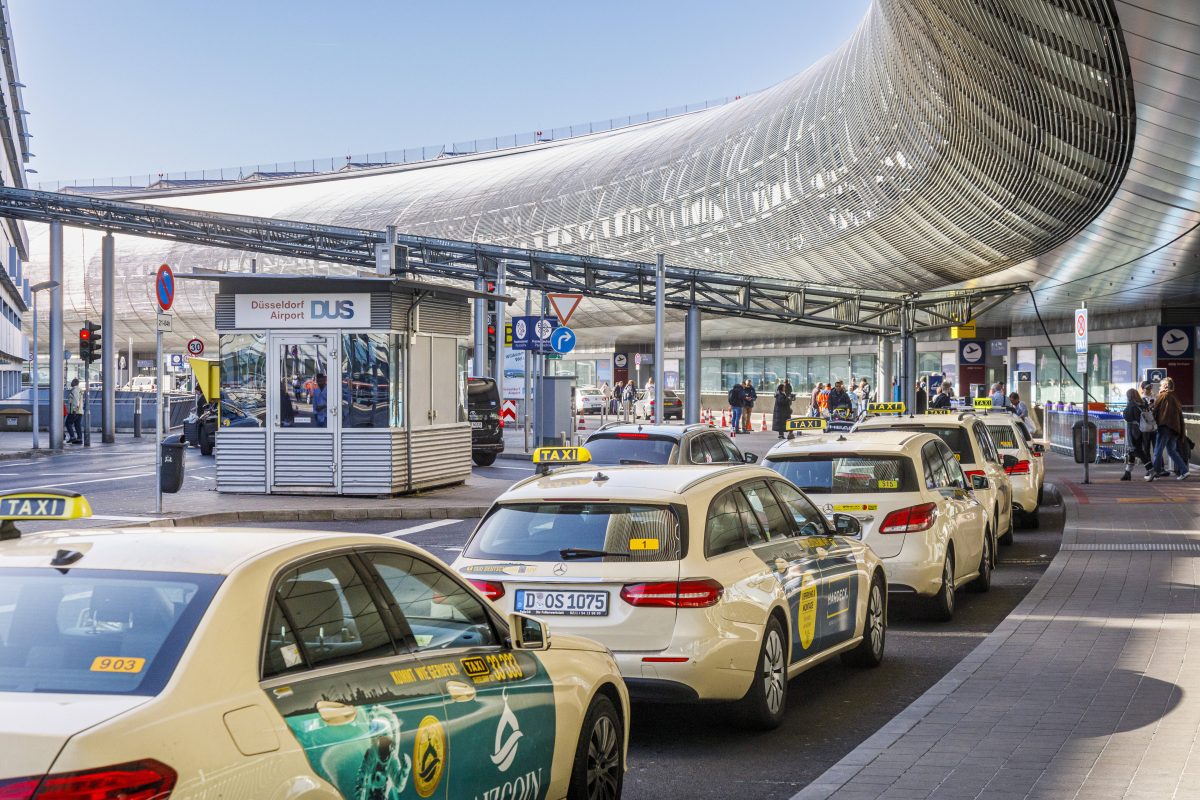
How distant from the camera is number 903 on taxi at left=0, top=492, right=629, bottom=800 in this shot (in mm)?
3453

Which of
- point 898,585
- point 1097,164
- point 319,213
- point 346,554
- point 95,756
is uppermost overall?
point 319,213

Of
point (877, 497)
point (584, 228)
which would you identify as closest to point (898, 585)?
point (877, 497)

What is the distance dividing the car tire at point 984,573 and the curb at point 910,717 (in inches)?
45.8

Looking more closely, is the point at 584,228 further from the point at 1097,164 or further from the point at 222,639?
the point at 222,639

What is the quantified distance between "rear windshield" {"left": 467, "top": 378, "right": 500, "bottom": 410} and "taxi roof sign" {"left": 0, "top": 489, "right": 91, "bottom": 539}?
1085 inches

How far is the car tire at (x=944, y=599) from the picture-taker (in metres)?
11.6

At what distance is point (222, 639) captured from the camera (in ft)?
12.7

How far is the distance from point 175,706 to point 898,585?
8514 millimetres

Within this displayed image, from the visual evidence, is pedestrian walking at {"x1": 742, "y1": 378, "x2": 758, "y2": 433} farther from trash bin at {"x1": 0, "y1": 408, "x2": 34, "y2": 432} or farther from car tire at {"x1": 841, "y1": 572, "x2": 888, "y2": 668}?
car tire at {"x1": 841, "y1": 572, "x2": 888, "y2": 668}

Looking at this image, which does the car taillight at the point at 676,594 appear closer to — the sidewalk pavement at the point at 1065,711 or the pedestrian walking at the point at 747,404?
the sidewalk pavement at the point at 1065,711

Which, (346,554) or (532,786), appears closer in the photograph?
(346,554)

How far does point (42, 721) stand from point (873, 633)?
709cm

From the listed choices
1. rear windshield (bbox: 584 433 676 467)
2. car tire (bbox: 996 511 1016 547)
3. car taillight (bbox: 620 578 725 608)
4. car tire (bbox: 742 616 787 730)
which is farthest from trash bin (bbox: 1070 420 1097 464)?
car taillight (bbox: 620 578 725 608)

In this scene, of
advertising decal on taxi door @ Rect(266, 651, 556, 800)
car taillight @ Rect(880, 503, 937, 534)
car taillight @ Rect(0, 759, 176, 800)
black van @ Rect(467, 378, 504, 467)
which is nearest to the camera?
car taillight @ Rect(0, 759, 176, 800)
